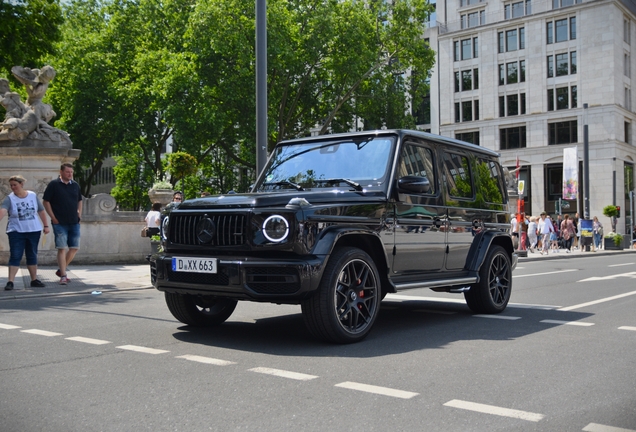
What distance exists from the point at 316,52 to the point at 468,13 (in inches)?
1376

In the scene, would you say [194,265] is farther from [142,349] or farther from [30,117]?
[30,117]

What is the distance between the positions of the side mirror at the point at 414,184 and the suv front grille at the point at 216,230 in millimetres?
1652

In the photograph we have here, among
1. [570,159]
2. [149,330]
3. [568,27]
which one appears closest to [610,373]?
[149,330]

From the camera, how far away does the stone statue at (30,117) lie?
16.2 meters

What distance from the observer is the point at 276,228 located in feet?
19.3

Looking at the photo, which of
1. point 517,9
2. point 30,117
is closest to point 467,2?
point 517,9

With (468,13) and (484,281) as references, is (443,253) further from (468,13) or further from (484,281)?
(468,13)

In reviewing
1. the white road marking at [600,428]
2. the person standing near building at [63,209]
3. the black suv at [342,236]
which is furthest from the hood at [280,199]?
A: the person standing near building at [63,209]

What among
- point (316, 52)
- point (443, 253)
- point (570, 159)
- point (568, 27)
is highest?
point (568, 27)

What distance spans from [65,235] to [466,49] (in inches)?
2310

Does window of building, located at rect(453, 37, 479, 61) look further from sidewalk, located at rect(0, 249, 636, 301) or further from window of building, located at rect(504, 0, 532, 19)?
sidewalk, located at rect(0, 249, 636, 301)

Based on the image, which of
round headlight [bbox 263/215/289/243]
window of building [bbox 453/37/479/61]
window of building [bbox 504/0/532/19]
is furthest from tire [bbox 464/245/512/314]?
window of building [bbox 453/37/479/61]

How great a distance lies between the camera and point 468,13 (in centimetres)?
6588

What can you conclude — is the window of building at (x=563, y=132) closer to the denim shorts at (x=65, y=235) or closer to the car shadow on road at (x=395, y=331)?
the denim shorts at (x=65, y=235)
